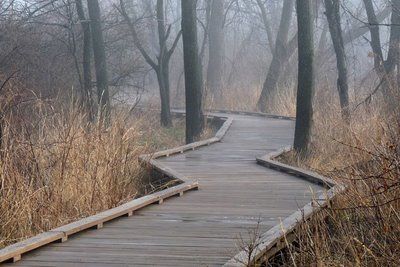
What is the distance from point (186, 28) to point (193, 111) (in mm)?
1605

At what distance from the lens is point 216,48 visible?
3088 centimetres

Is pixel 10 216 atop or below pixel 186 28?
below

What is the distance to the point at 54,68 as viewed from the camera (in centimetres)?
1800

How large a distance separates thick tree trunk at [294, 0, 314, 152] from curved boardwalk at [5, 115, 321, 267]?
4.07 ft

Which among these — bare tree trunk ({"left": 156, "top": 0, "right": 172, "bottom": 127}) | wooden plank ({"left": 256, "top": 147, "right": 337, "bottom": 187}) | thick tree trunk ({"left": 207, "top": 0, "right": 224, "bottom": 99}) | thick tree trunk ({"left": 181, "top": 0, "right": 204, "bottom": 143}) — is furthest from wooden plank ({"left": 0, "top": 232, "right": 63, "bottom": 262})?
thick tree trunk ({"left": 207, "top": 0, "right": 224, "bottom": 99})

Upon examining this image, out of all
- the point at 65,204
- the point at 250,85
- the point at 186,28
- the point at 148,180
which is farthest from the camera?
the point at 250,85

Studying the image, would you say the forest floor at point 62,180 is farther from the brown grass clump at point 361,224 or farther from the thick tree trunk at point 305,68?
the thick tree trunk at point 305,68

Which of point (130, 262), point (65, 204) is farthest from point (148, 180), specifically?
point (130, 262)

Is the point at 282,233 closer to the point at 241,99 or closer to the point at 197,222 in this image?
the point at 197,222

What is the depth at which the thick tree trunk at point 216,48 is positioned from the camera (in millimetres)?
29922

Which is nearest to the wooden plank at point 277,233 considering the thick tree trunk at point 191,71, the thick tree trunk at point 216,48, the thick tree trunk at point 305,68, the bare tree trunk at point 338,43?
the thick tree trunk at point 305,68

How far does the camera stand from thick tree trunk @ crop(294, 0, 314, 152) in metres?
11.5

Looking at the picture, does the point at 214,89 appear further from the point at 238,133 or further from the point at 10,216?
the point at 10,216

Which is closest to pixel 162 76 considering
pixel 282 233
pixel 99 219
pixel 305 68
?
pixel 305 68
